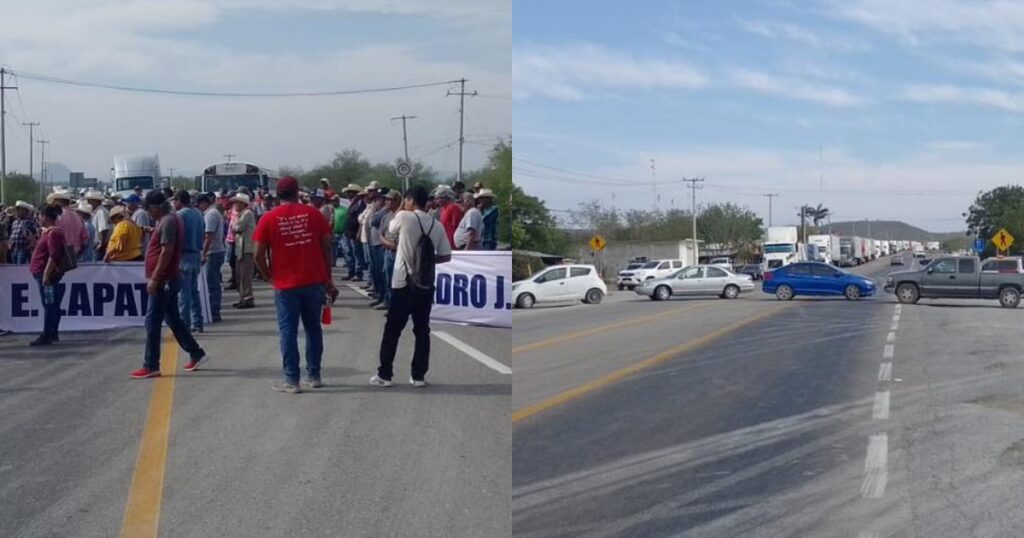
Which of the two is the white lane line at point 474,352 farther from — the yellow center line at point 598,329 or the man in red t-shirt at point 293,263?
the man in red t-shirt at point 293,263

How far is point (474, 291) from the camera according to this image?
48.5ft

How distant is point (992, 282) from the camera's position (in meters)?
36.0

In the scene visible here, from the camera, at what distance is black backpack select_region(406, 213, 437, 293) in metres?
9.23

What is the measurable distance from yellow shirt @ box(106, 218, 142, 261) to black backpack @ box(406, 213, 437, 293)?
22.8ft

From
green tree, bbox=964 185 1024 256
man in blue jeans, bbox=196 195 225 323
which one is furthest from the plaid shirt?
green tree, bbox=964 185 1024 256

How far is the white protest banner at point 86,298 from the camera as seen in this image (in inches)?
572

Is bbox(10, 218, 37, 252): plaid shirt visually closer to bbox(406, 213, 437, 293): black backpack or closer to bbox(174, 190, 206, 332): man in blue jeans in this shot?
bbox(174, 190, 206, 332): man in blue jeans

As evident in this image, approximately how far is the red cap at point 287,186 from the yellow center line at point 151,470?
192 cm

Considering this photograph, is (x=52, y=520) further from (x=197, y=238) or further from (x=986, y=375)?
(x=986, y=375)

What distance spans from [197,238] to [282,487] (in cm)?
773

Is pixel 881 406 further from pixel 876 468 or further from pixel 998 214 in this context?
pixel 998 214

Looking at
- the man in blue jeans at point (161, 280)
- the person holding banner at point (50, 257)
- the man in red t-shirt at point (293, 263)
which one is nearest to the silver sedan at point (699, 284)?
the person holding banner at point (50, 257)

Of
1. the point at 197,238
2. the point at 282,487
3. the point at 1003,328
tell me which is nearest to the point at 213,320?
the point at 197,238

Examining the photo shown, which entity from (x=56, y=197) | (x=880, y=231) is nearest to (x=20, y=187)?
(x=56, y=197)
